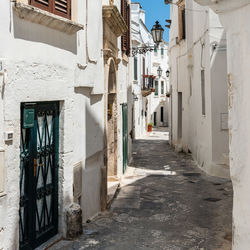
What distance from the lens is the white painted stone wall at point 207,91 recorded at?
38.7 ft

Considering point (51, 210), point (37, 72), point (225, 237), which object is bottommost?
point (225, 237)

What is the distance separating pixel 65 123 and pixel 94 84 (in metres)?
1.66

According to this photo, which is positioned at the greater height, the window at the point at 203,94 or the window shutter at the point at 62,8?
the window shutter at the point at 62,8

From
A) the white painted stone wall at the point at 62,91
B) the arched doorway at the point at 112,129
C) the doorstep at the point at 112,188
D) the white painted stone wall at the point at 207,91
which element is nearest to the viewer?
the white painted stone wall at the point at 62,91

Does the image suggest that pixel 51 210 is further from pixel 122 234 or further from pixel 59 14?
pixel 59 14

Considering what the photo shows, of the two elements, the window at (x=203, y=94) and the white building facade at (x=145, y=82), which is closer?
the window at (x=203, y=94)

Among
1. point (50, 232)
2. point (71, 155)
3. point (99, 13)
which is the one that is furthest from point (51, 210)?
point (99, 13)

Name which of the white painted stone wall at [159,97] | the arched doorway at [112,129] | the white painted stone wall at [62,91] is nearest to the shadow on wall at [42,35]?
the white painted stone wall at [62,91]

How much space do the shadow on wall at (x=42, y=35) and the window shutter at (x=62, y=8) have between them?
324 mm

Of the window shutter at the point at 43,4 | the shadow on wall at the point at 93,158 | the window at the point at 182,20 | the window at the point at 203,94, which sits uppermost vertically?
the window at the point at 182,20

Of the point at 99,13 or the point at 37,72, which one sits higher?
the point at 99,13

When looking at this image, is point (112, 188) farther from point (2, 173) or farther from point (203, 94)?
point (203, 94)

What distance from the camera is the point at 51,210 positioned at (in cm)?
588

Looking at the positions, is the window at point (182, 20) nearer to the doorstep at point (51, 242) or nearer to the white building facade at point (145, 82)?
the white building facade at point (145, 82)
